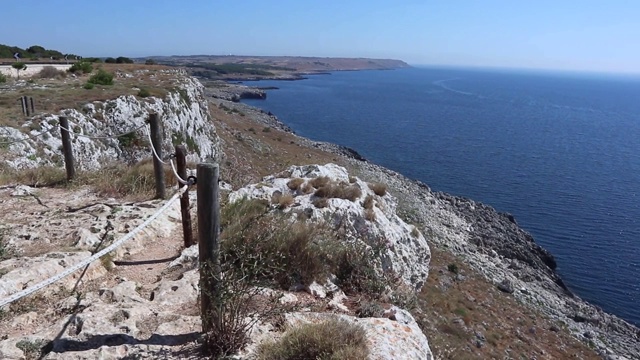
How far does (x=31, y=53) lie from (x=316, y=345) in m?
60.4

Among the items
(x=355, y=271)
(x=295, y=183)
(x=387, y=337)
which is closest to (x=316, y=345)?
(x=387, y=337)

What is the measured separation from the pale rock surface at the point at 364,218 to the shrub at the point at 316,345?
5341mm

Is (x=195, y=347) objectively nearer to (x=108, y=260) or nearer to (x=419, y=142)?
(x=108, y=260)

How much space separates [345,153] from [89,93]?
121ft

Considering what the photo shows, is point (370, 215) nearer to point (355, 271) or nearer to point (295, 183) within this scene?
point (295, 183)

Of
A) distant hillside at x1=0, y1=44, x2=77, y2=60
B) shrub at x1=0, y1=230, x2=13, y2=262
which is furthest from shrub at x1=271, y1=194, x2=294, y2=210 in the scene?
distant hillside at x1=0, y1=44, x2=77, y2=60

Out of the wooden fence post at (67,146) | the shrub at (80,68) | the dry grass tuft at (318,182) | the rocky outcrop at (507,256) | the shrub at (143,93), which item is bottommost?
the rocky outcrop at (507,256)

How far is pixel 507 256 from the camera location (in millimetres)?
31906

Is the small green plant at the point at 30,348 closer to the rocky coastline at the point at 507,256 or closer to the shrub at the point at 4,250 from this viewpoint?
the shrub at the point at 4,250

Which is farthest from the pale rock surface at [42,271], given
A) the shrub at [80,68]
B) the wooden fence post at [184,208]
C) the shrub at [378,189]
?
the shrub at [80,68]

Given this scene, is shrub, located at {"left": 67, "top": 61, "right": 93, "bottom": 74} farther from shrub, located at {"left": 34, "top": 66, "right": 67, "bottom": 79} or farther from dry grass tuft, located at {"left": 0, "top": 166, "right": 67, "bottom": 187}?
dry grass tuft, located at {"left": 0, "top": 166, "right": 67, "bottom": 187}

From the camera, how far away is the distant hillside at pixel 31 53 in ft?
151

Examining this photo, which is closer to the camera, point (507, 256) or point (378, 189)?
point (378, 189)

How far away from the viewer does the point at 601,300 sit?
2812cm
